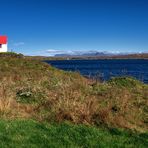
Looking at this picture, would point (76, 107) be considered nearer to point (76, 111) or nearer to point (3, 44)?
point (76, 111)

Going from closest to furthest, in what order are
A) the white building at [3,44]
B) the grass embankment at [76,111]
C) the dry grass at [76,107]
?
1. the grass embankment at [76,111]
2. the dry grass at [76,107]
3. the white building at [3,44]

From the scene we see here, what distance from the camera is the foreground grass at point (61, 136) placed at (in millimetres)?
9836

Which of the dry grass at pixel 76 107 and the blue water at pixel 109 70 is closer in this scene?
the dry grass at pixel 76 107

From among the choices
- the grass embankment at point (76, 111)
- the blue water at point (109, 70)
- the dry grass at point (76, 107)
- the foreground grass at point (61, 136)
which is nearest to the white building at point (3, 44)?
the blue water at point (109, 70)

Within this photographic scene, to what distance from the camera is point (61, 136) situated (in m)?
10.4

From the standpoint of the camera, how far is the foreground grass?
9.84 m

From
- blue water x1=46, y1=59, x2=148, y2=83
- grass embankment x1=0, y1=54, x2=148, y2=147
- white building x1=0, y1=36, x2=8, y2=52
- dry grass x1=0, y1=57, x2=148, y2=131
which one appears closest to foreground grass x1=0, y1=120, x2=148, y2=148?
grass embankment x1=0, y1=54, x2=148, y2=147

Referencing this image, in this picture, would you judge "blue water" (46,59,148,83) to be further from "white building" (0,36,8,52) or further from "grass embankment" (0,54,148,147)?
"white building" (0,36,8,52)

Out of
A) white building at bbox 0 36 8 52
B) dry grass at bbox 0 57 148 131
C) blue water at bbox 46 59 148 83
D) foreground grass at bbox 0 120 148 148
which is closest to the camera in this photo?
foreground grass at bbox 0 120 148 148

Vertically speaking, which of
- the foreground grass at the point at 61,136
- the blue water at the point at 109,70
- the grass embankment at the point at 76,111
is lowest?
the blue water at the point at 109,70

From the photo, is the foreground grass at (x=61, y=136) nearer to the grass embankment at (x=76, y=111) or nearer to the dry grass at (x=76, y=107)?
the grass embankment at (x=76, y=111)

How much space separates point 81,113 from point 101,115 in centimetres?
63

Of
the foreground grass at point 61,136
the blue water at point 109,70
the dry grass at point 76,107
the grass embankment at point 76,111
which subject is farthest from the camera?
the blue water at point 109,70

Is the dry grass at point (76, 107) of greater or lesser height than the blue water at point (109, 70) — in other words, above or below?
above
